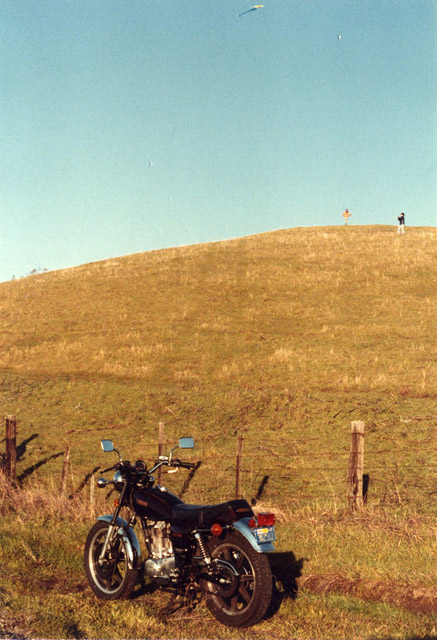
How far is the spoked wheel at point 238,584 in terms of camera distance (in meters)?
5.86

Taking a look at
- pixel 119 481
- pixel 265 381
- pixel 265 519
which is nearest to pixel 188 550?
pixel 265 519

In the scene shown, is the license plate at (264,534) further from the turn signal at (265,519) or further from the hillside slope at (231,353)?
the hillside slope at (231,353)

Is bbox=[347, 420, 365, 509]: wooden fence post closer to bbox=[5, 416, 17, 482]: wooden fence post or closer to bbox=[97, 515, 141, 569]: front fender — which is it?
bbox=[97, 515, 141, 569]: front fender

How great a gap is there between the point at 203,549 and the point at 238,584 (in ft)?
1.56

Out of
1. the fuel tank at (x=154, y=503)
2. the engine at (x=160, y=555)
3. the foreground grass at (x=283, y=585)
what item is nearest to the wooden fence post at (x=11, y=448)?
A: the foreground grass at (x=283, y=585)

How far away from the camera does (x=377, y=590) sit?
6895 mm

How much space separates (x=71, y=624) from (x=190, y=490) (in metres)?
9.79

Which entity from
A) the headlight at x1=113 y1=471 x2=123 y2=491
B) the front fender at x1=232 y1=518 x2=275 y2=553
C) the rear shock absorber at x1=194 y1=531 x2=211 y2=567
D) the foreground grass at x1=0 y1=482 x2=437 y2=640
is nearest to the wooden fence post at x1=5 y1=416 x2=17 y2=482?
the foreground grass at x1=0 y1=482 x2=437 y2=640

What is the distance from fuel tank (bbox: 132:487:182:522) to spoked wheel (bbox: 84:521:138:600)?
0.50 meters

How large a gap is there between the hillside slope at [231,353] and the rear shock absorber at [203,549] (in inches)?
330

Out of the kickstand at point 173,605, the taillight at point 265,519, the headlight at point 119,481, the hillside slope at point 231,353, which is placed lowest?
the kickstand at point 173,605

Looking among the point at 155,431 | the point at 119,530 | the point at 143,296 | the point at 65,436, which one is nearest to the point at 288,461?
the point at 155,431

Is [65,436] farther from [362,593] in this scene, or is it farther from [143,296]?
[143,296]

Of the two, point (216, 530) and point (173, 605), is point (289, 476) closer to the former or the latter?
point (173, 605)
